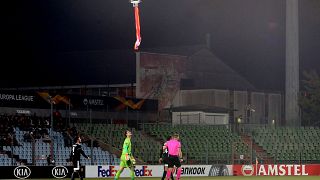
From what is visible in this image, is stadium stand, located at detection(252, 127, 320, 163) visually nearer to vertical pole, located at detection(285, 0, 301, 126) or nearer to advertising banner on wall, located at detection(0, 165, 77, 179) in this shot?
vertical pole, located at detection(285, 0, 301, 126)

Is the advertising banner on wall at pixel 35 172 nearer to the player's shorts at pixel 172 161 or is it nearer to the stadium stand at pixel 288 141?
the player's shorts at pixel 172 161

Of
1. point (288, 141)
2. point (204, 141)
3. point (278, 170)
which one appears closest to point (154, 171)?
point (278, 170)

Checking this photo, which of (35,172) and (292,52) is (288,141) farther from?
(35,172)

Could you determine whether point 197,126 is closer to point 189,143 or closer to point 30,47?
point 189,143

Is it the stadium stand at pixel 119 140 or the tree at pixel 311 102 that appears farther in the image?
the tree at pixel 311 102

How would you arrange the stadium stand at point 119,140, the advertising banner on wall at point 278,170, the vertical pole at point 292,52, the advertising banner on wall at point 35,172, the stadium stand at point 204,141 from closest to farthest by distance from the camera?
the advertising banner on wall at point 35,172 → the advertising banner on wall at point 278,170 → the stadium stand at point 119,140 → the stadium stand at point 204,141 → the vertical pole at point 292,52

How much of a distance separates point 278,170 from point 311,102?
59.1 ft

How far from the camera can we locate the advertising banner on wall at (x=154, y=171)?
49.9 m

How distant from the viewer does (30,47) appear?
257ft

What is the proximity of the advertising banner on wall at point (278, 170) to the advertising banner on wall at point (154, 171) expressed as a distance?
2.84 feet

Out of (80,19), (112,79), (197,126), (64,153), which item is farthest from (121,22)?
(64,153)

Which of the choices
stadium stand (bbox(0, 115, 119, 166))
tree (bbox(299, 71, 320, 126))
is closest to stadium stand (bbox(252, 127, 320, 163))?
tree (bbox(299, 71, 320, 126))

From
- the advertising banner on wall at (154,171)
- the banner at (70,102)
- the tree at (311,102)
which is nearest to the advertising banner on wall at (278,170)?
the advertising banner on wall at (154,171)

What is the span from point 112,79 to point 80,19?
10286 millimetres
